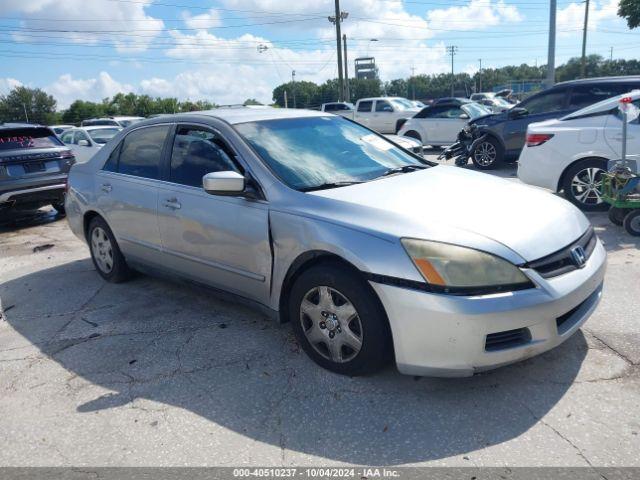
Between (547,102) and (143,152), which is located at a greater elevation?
(143,152)

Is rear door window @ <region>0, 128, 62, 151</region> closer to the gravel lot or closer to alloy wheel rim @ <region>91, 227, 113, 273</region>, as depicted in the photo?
alloy wheel rim @ <region>91, 227, 113, 273</region>

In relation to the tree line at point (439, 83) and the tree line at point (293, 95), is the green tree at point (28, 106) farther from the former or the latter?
the tree line at point (439, 83)

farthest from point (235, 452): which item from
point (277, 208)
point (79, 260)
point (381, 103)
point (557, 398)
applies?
point (381, 103)

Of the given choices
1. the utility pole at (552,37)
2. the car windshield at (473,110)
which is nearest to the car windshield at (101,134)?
the car windshield at (473,110)

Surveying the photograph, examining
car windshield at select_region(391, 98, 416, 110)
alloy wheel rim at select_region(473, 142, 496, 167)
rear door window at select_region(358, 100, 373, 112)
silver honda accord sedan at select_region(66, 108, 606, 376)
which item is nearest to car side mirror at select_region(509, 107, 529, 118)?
alloy wheel rim at select_region(473, 142, 496, 167)

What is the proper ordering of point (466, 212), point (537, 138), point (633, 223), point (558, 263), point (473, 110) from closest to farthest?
point (558, 263), point (466, 212), point (633, 223), point (537, 138), point (473, 110)

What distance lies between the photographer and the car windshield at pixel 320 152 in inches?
143

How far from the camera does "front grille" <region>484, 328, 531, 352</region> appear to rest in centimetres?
273

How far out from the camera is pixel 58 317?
4645mm

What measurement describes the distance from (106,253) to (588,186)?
20.0 feet

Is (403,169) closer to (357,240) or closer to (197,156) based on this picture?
(357,240)

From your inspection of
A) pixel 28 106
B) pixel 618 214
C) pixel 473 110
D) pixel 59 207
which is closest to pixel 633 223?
pixel 618 214

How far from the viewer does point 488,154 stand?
38.8 ft

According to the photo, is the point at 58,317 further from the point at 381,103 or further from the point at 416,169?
the point at 381,103
